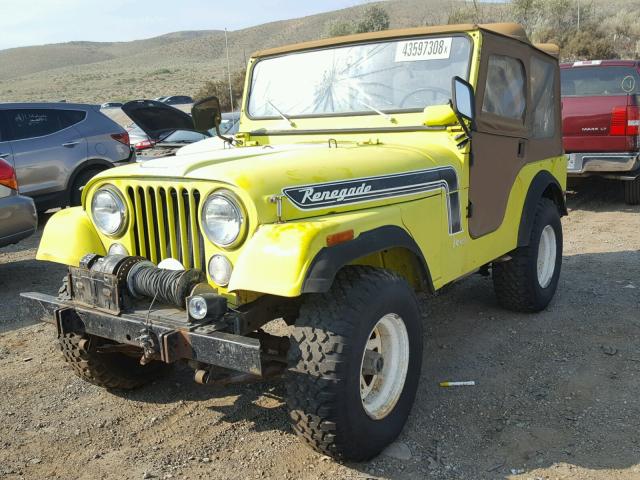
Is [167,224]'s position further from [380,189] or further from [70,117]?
[70,117]

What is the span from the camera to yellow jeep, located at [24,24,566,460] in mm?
2713

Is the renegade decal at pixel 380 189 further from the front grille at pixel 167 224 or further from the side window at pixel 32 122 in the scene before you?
the side window at pixel 32 122

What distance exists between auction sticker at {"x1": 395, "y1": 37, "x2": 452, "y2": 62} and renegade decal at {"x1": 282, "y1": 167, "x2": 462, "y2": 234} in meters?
0.76

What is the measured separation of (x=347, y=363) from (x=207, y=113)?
101 inches

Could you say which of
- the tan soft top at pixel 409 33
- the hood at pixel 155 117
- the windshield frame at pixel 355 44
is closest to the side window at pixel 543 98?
the tan soft top at pixel 409 33

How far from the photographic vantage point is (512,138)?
14.2ft

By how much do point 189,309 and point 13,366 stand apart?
219 centimetres

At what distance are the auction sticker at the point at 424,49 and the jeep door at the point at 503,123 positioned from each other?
0.23 m

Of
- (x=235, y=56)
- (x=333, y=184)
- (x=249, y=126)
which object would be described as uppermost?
(x=235, y=56)

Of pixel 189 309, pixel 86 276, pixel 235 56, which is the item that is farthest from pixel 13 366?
pixel 235 56

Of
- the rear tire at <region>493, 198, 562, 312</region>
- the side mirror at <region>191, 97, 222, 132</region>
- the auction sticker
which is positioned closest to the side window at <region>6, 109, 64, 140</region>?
the side mirror at <region>191, 97, 222, 132</region>

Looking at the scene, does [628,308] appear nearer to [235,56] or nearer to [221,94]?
[221,94]

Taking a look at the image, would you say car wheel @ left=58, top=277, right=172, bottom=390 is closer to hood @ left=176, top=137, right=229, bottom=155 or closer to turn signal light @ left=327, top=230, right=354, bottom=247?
hood @ left=176, top=137, right=229, bottom=155

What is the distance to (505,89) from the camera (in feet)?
14.0
